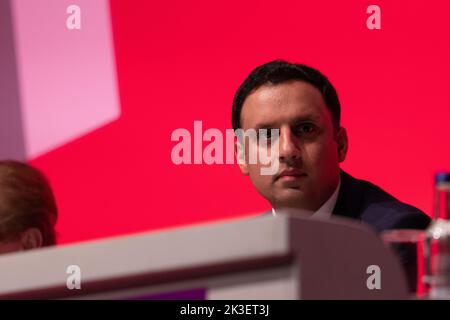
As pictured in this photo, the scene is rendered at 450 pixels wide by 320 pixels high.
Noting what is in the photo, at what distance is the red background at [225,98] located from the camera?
253 centimetres

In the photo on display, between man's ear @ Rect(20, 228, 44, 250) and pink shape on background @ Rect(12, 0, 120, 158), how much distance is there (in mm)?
1063

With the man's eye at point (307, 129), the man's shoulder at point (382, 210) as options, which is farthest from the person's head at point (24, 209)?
the man's shoulder at point (382, 210)

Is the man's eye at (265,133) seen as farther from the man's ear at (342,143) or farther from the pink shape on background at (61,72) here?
the pink shape on background at (61,72)

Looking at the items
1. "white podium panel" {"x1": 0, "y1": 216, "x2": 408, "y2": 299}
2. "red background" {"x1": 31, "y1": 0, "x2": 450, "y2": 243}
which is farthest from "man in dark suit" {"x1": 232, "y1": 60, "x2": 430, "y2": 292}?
"white podium panel" {"x1": 0, "y1": 216, "x2": 408, "y2": 299}

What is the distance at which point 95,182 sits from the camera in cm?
289

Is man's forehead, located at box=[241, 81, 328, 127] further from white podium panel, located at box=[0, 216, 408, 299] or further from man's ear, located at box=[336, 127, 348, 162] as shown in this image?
white podium panel, located at box=[0, 216, 408, 299]

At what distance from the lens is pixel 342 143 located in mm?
2441

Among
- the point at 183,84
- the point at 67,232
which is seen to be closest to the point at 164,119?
the point at 183,84

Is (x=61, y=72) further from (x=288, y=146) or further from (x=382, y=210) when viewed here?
(x=382, y=210)

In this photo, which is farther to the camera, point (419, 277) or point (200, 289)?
point (419, 277)

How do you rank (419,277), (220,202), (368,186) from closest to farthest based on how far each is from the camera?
(419,277) → (368,186) → (220,202)

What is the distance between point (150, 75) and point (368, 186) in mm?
890

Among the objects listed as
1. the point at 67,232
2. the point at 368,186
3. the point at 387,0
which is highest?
the point at 387,0
